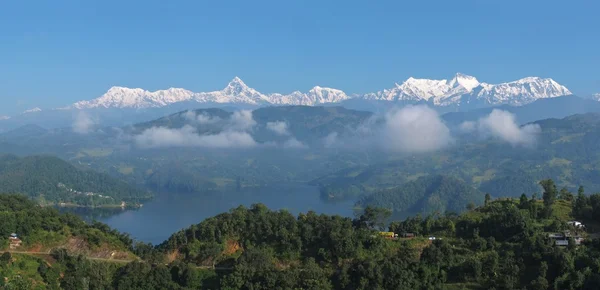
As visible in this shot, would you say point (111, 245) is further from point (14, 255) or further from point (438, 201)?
point (438, 201)

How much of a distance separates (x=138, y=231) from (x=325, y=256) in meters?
76.0

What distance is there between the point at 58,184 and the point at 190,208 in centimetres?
4387

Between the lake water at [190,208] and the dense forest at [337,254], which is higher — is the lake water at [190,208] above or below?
below

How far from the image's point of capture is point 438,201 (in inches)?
5837

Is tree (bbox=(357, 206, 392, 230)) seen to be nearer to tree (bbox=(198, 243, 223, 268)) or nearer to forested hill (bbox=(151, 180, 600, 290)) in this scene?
forested hill (bbox=(151, 180, 600, 290))

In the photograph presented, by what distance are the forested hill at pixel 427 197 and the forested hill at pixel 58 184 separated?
72171mm

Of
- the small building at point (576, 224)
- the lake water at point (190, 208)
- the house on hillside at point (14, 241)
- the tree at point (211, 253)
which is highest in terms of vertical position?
the small building at point (576, 224)

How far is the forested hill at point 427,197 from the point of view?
5719 inches

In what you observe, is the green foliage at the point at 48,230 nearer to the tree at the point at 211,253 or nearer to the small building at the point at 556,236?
the tree at the point at 211,253

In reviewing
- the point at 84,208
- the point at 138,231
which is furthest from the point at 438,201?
the point at 84,208

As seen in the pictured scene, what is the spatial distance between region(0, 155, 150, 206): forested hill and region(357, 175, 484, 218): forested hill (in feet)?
237

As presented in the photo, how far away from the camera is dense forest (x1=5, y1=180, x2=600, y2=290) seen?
1561 inches

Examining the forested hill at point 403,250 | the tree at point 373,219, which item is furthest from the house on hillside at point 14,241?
the tree at point 373,219

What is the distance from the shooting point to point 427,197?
153250mm
